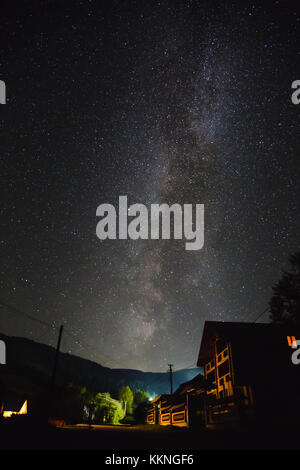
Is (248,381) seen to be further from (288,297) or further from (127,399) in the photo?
(127,399)

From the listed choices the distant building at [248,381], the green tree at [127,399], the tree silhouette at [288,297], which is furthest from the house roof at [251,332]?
the green tree at [127,399]

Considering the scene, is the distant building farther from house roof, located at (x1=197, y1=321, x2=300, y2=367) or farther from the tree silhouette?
the tree silhouette

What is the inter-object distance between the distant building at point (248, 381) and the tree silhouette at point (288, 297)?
14.3m

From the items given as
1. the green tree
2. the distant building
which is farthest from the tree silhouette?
the green tree

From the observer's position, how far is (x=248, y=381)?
14.3 metres

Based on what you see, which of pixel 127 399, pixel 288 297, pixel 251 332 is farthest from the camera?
pixel 127 399

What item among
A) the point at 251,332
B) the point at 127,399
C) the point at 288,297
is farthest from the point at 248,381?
the point at 127,399

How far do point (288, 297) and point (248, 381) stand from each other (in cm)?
1876

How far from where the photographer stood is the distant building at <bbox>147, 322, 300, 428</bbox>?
11.6 meters

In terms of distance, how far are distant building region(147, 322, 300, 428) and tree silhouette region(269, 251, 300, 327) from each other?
1432cm

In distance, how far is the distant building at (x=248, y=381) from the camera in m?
11.6

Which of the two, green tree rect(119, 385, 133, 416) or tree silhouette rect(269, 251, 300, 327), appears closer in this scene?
tree silhouette rect(269, 251, 300, 327)

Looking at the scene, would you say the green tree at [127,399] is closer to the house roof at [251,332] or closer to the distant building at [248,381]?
the distant building at [248,381]
